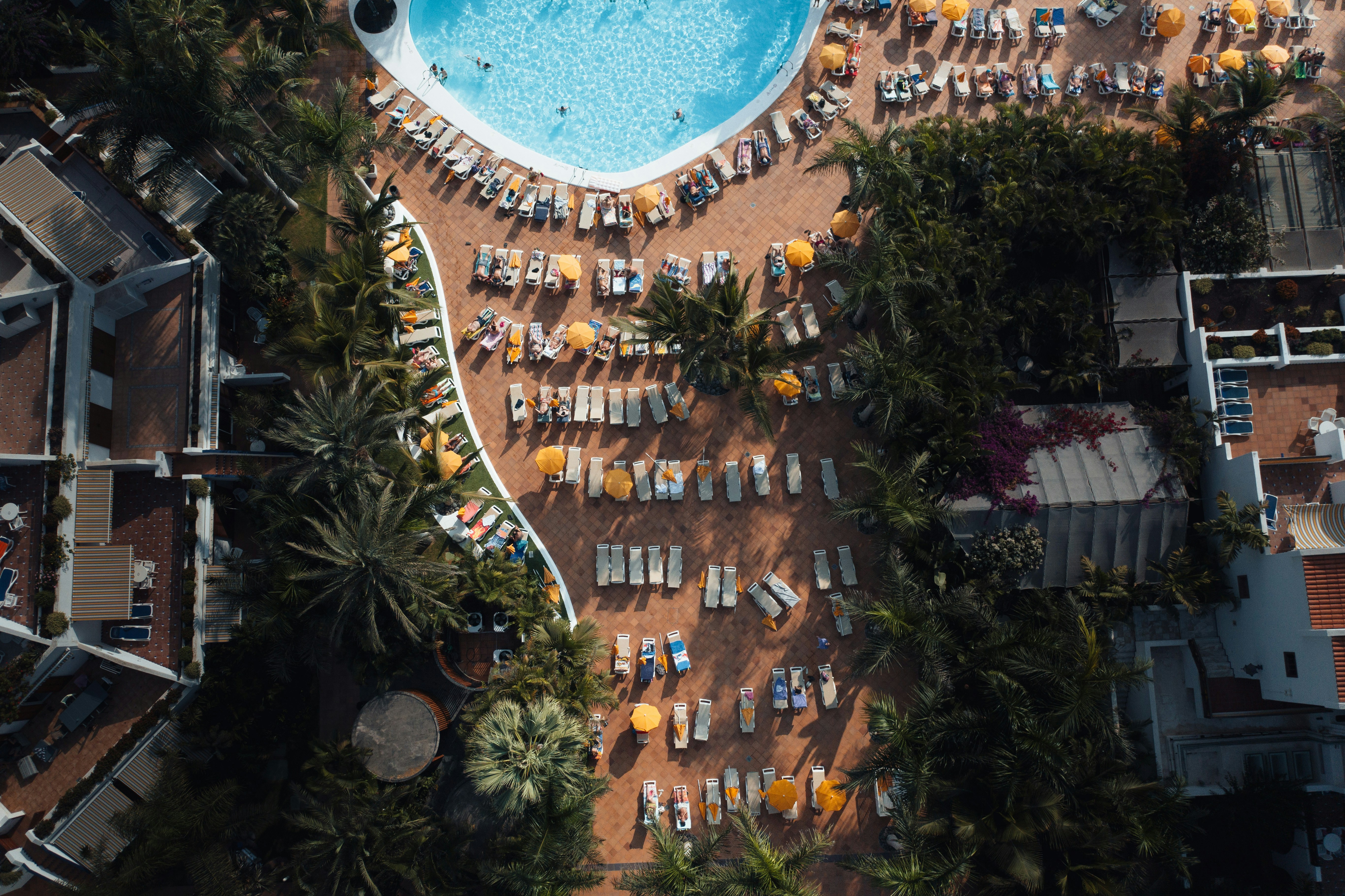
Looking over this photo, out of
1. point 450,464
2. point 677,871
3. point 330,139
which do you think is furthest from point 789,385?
point 330,139

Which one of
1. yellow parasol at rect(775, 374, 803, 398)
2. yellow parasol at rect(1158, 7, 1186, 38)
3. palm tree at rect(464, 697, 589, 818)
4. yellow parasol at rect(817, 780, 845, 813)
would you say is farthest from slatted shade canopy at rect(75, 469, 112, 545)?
yellow parasol at rect(1158, 7, 1186, 38)

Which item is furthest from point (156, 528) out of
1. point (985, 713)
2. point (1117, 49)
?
point (1117, 49)

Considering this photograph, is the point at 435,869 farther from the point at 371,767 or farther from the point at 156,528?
the point at 156,528

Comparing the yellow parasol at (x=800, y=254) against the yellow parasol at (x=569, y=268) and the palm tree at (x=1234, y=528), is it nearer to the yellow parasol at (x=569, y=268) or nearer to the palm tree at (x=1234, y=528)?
the yellow parasol at (x=569, y=268)

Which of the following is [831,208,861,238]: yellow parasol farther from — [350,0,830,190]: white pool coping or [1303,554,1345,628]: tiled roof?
[1303,554,1345,628]: tiled roof

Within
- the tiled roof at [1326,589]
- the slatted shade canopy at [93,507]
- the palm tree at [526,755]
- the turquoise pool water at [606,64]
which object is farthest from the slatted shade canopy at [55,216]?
the tiled roof at [1326,589]
